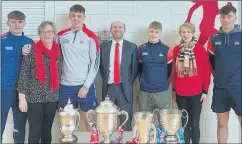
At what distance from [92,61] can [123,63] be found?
29cm

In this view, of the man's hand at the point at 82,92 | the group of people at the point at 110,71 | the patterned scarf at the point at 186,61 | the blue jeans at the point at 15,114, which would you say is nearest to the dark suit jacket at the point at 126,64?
the group of people at the point at 110,71

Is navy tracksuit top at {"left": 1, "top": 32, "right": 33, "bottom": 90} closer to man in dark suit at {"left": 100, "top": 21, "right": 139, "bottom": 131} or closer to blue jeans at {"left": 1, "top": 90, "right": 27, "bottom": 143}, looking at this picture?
blue jeans at {"left": 1, "top": 90, "right": 27, "bottom": 143}

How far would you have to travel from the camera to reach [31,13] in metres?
3.16

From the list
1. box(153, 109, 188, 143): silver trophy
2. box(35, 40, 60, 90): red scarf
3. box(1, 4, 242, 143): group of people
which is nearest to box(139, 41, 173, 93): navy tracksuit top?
box(1, 4, 242, 143): group of people

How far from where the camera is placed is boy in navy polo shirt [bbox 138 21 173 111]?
9.23 feet

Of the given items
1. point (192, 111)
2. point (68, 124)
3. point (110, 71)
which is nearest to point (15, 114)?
point (110, 71)

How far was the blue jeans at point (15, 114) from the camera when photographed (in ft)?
9.00

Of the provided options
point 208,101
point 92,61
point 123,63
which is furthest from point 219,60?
point 92,61

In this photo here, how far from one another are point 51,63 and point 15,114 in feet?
2.24

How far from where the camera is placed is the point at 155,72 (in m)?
2.81

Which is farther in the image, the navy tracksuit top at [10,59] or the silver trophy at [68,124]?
the navy tracksuit top at [10,59]

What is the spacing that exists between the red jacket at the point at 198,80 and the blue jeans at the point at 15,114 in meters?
1.51

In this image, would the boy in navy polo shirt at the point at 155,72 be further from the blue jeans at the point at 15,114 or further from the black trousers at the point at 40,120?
the blue jeans at the point at 15,114

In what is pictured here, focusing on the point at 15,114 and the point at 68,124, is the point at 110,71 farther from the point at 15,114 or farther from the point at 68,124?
the point at 68,124
